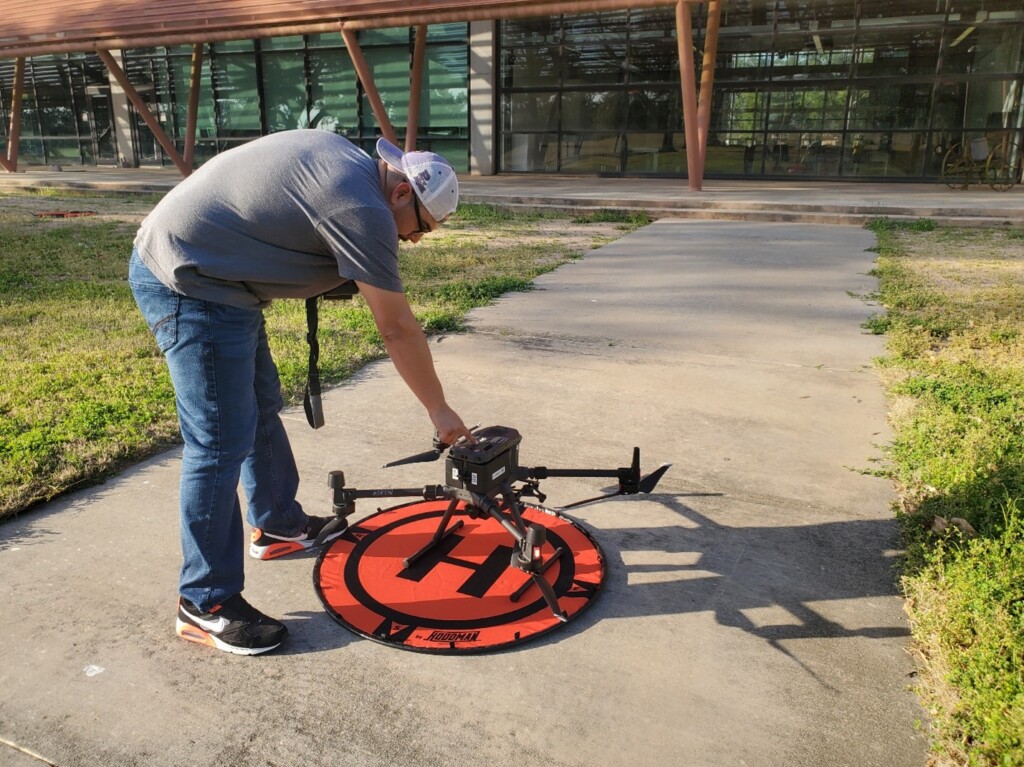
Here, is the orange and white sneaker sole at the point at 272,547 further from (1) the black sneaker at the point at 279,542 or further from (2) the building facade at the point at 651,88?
(2) the building facade at the point at 651,88

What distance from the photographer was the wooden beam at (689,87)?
43.1 ft

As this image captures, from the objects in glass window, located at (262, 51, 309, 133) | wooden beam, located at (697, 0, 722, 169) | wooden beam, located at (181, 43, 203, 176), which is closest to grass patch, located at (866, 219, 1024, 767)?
wooden beam, located at (697, 0, 722, 169)

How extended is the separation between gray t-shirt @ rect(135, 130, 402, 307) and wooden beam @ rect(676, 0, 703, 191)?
12357mm

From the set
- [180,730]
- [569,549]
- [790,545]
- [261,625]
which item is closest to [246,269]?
[261,625]

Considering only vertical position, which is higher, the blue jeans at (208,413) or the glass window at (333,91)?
the glass window at (333,91)

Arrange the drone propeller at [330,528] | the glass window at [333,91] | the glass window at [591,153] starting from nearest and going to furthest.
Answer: the drone propeller at [330,528]
the glass window at [591,153]
the glass window at [333,91]

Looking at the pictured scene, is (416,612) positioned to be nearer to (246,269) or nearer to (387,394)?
(246,269)

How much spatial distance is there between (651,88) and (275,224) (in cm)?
1761

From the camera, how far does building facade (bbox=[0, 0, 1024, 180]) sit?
16281 millimetres

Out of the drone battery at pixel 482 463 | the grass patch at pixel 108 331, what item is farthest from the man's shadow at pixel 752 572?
the grass patch at pixel 108 331

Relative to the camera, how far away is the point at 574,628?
253 cm

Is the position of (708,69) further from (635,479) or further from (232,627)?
(232,627)

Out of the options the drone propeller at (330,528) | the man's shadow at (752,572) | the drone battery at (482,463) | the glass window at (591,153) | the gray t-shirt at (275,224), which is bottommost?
the man's shadow at (752,572)

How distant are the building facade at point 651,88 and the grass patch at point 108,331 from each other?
7.97 metres
